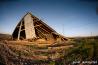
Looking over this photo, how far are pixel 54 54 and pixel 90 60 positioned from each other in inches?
22.1

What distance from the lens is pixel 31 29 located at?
4.22 m

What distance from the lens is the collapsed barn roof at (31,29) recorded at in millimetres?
4215

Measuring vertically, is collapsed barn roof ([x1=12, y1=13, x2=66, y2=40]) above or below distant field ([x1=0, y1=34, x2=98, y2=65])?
above

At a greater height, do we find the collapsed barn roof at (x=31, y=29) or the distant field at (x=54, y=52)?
the collapsed barn roof at (x=31, y=29)

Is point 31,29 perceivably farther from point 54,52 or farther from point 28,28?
point 54,52

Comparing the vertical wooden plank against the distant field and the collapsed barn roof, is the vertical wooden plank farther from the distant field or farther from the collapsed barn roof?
the distant field

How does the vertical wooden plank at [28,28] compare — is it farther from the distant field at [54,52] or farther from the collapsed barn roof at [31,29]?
the distant field at [54,52]

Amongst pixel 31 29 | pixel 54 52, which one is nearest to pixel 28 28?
pixel 31 29

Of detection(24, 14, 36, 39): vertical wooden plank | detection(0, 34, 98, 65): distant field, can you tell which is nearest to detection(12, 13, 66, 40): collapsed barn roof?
detection(24, 14, 36, 39): vertical wooden plank

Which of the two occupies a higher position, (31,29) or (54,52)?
(31,29)

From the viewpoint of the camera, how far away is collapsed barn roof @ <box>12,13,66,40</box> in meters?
4.21

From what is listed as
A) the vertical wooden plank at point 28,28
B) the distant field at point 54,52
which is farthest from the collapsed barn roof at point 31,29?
the distant field at point 54,52

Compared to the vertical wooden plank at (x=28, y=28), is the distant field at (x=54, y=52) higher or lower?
lower

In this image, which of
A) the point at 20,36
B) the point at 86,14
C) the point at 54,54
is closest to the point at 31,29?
the point at 20,36
